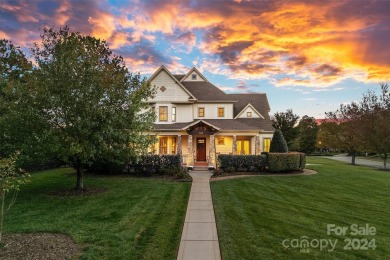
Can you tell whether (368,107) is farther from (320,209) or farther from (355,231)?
(355,231)

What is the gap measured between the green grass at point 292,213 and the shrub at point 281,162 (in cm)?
267

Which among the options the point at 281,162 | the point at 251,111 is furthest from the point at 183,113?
the point at 281,162

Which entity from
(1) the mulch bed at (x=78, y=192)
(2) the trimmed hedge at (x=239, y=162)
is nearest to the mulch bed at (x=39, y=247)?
(1) the mulch bed at (x=78, y=192)

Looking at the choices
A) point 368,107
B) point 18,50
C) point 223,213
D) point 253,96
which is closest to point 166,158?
point 223,213

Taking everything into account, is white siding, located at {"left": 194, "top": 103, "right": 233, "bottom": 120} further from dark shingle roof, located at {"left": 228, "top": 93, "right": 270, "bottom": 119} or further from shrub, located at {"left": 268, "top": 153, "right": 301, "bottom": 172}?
shrub, located at {"left": 268, "top": 153, "right": 301, "bottom": 172}

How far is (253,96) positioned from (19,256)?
112ft

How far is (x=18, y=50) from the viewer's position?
111 feet

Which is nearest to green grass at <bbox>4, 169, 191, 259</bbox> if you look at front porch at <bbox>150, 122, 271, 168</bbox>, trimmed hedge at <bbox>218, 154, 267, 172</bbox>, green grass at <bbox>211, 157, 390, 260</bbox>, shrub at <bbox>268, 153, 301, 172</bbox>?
green grass at <bbox>211, 157, 390, 260</bbox>

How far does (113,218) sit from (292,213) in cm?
741

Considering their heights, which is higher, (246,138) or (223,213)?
(246,138)

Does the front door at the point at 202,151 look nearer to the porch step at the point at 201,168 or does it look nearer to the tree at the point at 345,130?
the porch step at the point at 201,168

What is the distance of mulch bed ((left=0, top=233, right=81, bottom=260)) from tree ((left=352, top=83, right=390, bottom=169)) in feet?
119

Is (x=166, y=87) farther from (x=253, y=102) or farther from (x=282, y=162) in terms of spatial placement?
(x=282, y=162)

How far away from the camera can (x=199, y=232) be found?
9445 millimetres
